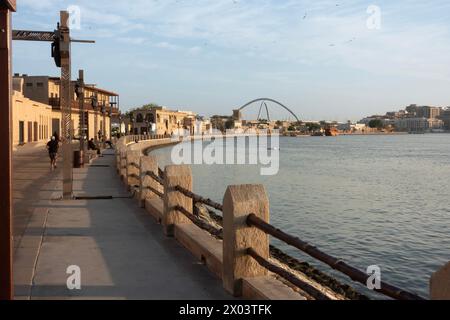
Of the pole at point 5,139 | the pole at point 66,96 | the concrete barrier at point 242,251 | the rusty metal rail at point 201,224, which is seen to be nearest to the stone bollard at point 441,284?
the concrete barrier at point 242,251

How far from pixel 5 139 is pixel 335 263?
3.11 meters

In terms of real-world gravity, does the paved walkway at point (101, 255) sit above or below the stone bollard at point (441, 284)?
below

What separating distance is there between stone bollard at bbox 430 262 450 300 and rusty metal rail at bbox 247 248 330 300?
5.78 feet

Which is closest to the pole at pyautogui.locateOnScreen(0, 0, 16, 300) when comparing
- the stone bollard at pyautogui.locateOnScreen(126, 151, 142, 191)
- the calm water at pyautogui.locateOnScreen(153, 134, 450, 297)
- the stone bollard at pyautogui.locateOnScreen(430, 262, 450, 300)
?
the stone bollard at pyautogui.locateOnScreen(430, 262, 450, 300)

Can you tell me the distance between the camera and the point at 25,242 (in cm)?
930

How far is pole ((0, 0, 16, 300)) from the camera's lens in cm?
374

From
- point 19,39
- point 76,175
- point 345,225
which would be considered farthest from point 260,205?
point 345,225

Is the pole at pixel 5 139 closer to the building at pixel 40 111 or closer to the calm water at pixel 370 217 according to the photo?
the calm water at pixel 370 217

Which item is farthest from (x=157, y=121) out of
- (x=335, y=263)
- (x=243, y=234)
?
(x=335, y=263)

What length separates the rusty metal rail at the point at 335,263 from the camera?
4.13 meters

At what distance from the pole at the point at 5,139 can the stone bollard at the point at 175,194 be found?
6116mm

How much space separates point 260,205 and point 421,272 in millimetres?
13251

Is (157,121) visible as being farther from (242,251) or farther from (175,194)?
(242,251)
